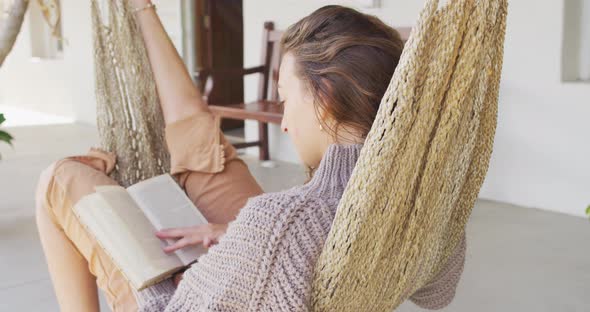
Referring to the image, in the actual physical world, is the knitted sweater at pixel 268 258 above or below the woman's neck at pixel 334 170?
below

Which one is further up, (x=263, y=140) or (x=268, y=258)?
(x=268, y=258)

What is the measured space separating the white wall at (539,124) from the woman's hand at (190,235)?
238 centimetres

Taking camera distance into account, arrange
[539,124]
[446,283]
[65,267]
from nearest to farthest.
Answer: [446,283]
[65,267]
[539,124]

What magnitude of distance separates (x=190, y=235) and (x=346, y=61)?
598 mm

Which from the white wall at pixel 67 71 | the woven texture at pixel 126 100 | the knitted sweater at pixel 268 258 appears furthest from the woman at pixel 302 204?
the white wall at pixel 67 71

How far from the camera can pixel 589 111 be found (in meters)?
3.27

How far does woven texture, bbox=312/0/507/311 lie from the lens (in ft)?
3.08

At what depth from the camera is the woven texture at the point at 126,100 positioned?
6.26ft

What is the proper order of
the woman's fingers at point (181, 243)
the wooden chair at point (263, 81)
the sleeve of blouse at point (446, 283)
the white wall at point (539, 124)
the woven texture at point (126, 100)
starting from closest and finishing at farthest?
the sleeve of blouse at point (446, 283) < the woman's fingers at point (181, 243) < the woven texture at point (126, 100) < the white wall at point (539, 124) < the wooden chair at point (263, 81)

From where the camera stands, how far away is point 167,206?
158 cm

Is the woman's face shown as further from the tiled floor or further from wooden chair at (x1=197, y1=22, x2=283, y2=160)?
wooden chair at (x1=197, y1=22, x2=283, y2=160)

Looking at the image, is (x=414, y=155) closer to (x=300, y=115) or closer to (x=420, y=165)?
(x=420, y=165)

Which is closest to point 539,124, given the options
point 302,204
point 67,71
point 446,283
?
point 446,283

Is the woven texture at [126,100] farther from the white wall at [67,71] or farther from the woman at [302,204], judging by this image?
the white wall at [67,71]
